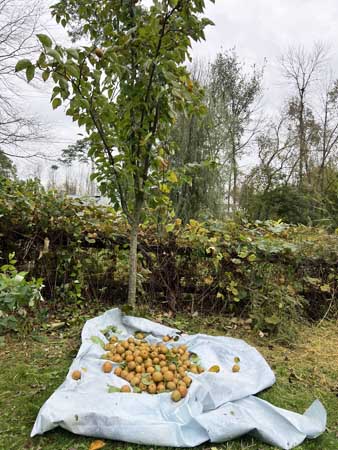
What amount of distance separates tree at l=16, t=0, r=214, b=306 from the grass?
690 millimetres

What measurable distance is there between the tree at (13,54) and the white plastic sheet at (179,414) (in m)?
6.57

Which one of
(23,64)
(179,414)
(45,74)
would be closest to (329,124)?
(45,74)

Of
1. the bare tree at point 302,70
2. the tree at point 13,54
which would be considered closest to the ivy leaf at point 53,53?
the tree at point 13,54

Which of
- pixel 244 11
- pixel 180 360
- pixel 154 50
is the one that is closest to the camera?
pixel 180 360

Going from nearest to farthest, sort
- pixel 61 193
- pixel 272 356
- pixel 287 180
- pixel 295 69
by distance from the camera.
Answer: pixel 272 356 → pixel 61 193 → pixel 287 180 → pixel 295 69

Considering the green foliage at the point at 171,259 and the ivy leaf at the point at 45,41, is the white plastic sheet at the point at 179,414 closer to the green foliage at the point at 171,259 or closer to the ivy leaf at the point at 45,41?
the green foliage at the point at 171,259

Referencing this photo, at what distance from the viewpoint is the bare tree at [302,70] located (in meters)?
11.2

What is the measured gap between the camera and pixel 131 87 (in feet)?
6.05

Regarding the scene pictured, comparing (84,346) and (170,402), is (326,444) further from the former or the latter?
(84,346)

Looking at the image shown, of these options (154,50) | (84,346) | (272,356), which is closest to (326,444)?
(272,356)

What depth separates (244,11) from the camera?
604 centimetres

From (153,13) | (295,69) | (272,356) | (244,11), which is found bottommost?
(272,356)

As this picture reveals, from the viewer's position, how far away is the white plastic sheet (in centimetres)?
108

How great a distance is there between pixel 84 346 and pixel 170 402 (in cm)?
62
